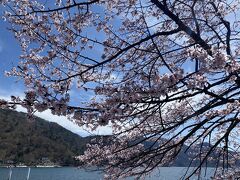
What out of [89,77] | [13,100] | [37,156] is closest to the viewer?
[13,100]

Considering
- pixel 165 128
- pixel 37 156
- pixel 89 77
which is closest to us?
pixel 165 128

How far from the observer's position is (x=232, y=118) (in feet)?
17.7

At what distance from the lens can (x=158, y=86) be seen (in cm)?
366

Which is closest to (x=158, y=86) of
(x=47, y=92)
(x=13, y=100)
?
(x=47, y=92)

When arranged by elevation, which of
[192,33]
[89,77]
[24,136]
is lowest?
[89,77]

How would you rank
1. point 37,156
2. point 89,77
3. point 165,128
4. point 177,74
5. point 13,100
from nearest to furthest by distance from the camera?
point 177,74, point 13,100, point 165,128, point 89,77, point 37,156

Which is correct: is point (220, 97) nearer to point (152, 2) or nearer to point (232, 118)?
point (232, 118)

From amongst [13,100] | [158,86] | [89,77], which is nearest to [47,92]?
[13,100]

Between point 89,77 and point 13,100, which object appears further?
point 89,77

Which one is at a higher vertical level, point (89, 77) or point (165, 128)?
point (89, 77)

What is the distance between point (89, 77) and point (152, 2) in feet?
4.99

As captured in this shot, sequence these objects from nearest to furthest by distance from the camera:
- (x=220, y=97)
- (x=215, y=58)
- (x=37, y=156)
Result: 1. (x=215, y=58)
2. (x=220, y=97)
3. (x=37, y=156)

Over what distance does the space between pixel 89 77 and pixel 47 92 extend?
66.0 inches

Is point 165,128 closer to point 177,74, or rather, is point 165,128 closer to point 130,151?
point 177,74
